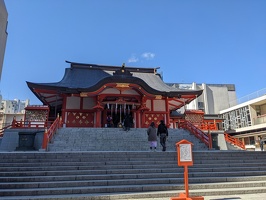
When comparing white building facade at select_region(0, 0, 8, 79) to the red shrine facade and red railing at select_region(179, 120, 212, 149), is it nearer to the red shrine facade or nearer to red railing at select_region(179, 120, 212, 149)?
the red shrine facade

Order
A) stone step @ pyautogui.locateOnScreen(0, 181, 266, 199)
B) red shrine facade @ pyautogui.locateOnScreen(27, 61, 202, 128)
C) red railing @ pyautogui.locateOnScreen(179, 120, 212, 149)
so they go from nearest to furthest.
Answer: stone step @ pyautogui.locateOnScreen(0, 181, 266, 199) → red railing @ pyautogui.locateOnScreen(179, 120, 212, 149) → red shrine facade @ pyautogui.locateOnScreen(27, 61, 202, 128)

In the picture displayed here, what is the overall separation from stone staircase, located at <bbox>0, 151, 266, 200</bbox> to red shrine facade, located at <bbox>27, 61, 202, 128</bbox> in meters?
9.39

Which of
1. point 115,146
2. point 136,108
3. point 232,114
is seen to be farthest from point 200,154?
point 232,114

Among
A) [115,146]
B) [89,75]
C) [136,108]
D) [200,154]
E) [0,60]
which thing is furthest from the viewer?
[89,75]

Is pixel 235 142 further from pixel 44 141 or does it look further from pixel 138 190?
pixel 44 141

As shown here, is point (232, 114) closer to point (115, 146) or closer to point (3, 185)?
point (115, 146)

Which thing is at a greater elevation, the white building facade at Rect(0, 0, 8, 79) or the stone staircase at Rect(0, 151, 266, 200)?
the white building facade at Rect(0, 0, 8, 79)

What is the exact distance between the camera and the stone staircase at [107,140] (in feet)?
39.3

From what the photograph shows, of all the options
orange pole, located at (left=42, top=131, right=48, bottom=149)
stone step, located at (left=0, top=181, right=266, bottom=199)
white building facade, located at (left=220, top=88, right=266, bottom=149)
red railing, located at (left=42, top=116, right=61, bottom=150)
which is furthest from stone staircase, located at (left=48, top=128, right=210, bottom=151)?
white building facade, located at (left=220, top=88, right=266, bottom=149)

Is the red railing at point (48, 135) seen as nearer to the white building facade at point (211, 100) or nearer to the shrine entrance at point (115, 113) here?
the shrine entrance at point (115, 113)

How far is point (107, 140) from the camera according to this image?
512 inches

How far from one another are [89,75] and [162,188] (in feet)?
61.6

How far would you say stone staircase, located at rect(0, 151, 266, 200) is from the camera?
224 inches

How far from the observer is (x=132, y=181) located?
6.46 m
